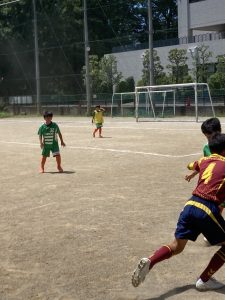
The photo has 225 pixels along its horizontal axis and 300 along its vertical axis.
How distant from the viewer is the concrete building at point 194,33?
43584 mm

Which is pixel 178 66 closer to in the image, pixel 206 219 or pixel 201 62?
pixel 201 62

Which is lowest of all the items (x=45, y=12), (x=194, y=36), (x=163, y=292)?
(x=163, y=292)

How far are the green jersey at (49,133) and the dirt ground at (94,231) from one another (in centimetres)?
71

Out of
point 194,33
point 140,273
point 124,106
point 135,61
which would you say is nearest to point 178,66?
point 124,106

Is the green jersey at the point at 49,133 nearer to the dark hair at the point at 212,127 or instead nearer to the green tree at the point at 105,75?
the dark hair at the point at 212,127

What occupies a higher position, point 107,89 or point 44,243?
point 107,89

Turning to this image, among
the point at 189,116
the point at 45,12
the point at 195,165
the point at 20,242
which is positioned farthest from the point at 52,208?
the point at 45,12

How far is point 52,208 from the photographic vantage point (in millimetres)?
8031

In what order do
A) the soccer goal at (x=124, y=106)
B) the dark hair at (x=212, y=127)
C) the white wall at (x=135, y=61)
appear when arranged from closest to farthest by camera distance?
the dark hair at (x=212, y=127) < the soccer goal at (x=124, y=106) < the white wall at (x=135, y=61)

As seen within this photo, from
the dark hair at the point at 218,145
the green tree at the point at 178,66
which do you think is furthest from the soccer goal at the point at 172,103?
the dark hair at the point at 218,145

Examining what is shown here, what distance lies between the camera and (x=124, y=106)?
40969 millimetres

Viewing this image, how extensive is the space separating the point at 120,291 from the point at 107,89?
4453cm

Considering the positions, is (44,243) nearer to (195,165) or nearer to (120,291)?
(120,291)

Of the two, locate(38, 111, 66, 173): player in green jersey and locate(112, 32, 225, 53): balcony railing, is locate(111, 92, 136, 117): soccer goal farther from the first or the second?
locate(38, 111, 66, 173): player in green jersey
